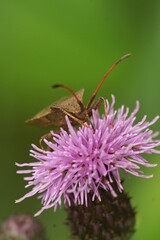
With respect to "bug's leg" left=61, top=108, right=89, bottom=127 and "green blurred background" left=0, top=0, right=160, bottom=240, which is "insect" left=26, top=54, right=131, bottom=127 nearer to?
"bug's leg" left=61, top=108, right=89, bottom=127

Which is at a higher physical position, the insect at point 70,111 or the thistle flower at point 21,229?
the insect at point 70,111

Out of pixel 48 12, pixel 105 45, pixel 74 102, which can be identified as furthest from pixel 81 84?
pixel 74 102

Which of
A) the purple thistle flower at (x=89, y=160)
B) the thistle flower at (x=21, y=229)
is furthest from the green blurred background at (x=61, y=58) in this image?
the purple thistle flower at (x=89, y=160)

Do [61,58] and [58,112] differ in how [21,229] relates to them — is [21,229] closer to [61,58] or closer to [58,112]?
[58,112]

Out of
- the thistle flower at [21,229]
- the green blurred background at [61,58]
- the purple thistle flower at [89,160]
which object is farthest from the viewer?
the green blurred background at [61,58]

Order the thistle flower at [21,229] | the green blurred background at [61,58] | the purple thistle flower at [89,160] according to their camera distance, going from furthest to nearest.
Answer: the green blurred background at [61,58] → the thistle flower at [21,229] → the purple thistle flower at [89,160]

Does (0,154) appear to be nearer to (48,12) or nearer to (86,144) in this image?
(48,12)

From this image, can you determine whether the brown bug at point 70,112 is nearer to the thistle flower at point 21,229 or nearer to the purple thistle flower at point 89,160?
the purple thistle flower at point 89,160

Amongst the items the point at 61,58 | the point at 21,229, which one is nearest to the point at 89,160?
the point at 21,229
